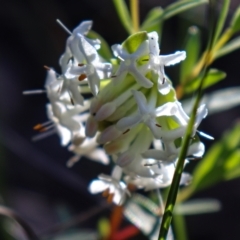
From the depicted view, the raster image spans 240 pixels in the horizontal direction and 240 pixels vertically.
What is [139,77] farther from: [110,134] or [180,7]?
[180,7]

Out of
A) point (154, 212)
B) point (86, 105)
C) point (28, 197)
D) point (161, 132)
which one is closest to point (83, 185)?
point (28, 197)

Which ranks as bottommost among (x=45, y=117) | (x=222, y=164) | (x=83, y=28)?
(x=45, y=117)

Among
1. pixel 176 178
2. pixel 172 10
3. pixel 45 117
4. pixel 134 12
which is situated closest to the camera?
pixel 176 178

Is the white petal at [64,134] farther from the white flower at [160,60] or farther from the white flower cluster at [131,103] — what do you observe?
the white flower at [160,60]

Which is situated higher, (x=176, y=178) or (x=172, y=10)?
(x=172, y=10)

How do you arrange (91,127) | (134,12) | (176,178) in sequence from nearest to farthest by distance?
(176,178) < (91,127) < (134,12)

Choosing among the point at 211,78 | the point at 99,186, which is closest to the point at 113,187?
the point at 99,186

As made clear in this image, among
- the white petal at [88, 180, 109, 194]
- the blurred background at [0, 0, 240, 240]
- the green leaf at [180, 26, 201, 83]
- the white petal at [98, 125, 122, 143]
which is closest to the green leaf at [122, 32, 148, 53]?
the white petal at [98, 125, 122, 143]

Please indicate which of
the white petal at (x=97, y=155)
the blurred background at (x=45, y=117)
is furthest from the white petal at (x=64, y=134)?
the blurred background at (x=45, y=117)

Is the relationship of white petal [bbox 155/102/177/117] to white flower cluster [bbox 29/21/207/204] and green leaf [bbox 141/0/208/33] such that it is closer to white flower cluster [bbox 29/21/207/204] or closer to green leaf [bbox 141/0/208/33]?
white flower cluster [bbox 29/21/207/204]
